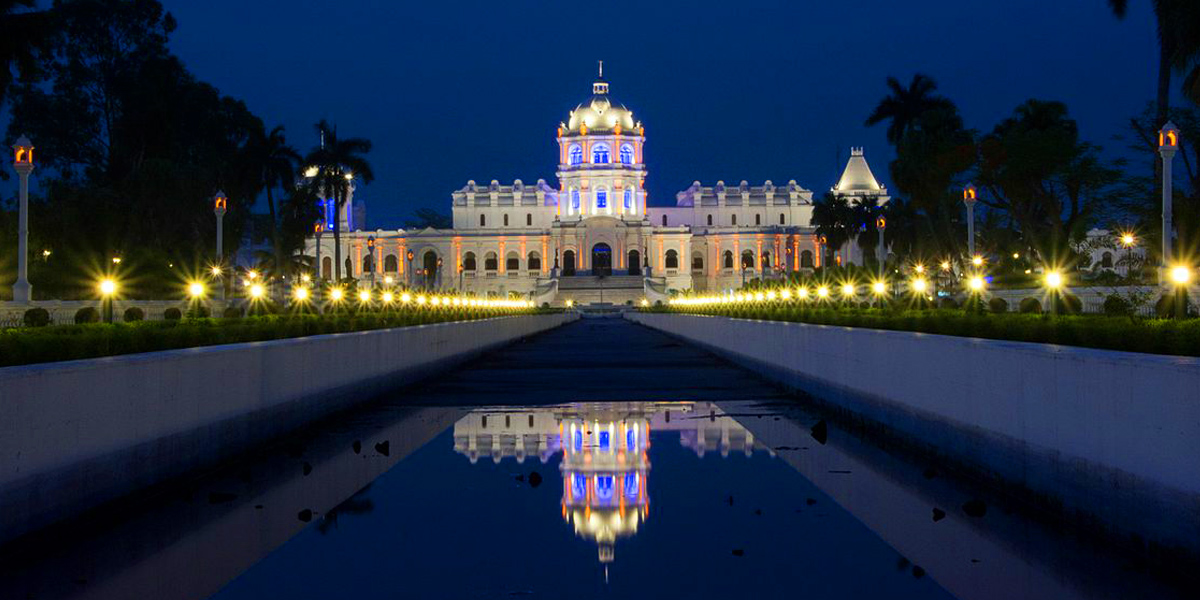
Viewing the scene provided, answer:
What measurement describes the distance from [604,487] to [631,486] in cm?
23

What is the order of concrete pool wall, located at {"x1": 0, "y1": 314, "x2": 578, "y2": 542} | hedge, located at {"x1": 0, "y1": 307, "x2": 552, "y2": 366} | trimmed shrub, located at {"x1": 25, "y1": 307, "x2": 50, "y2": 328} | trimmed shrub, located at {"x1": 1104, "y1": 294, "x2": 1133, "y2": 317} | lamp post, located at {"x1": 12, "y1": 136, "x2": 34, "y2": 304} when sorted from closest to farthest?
concrete pool wall, located at {"x1": 0, "y1": 314, "x2": 578, "y2": 542}, hedge, located at {"x1": 0, "y1": 307, "x2": 552, "y2": 366}, trimmed shrub, located at {"x1": 1104, "y1": 294, "x2": 1133, "y2": 317}, trimmed shrub, located at {"x1": 25, "y1": 307, "x2": 50, "y2": 328}, lamp post, located at {"x1": 12, "y1": 136, "x2": 34, "y2": 304}

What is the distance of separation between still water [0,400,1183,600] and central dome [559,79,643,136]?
6881 inches

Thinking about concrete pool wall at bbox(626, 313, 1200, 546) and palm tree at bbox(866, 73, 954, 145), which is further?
palm tree at bbox(866, 73, 954, 145)

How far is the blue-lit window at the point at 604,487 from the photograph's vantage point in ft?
35.9

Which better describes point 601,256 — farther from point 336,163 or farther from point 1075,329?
point 1075,329

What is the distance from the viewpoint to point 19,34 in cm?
4175

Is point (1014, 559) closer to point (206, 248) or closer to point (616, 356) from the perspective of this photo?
point (616, 356)

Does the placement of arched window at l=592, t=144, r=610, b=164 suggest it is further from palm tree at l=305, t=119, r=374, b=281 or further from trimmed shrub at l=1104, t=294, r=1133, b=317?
trimmed shrub at l=1104, t=294, r=1133, b=317

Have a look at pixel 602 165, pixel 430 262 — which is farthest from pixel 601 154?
pixel 430 262

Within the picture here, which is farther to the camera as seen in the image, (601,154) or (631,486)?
(601,154)

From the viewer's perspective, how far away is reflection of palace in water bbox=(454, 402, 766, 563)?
10055mm

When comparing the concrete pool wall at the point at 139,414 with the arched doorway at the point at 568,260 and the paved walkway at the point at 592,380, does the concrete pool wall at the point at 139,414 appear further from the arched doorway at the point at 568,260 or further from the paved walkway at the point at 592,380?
the arched doorway at the point at 568,260

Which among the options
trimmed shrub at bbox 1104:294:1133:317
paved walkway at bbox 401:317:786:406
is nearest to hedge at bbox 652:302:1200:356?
trimmed shrub at bbox 1104:294:1133:317

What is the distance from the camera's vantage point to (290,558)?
334 inches
